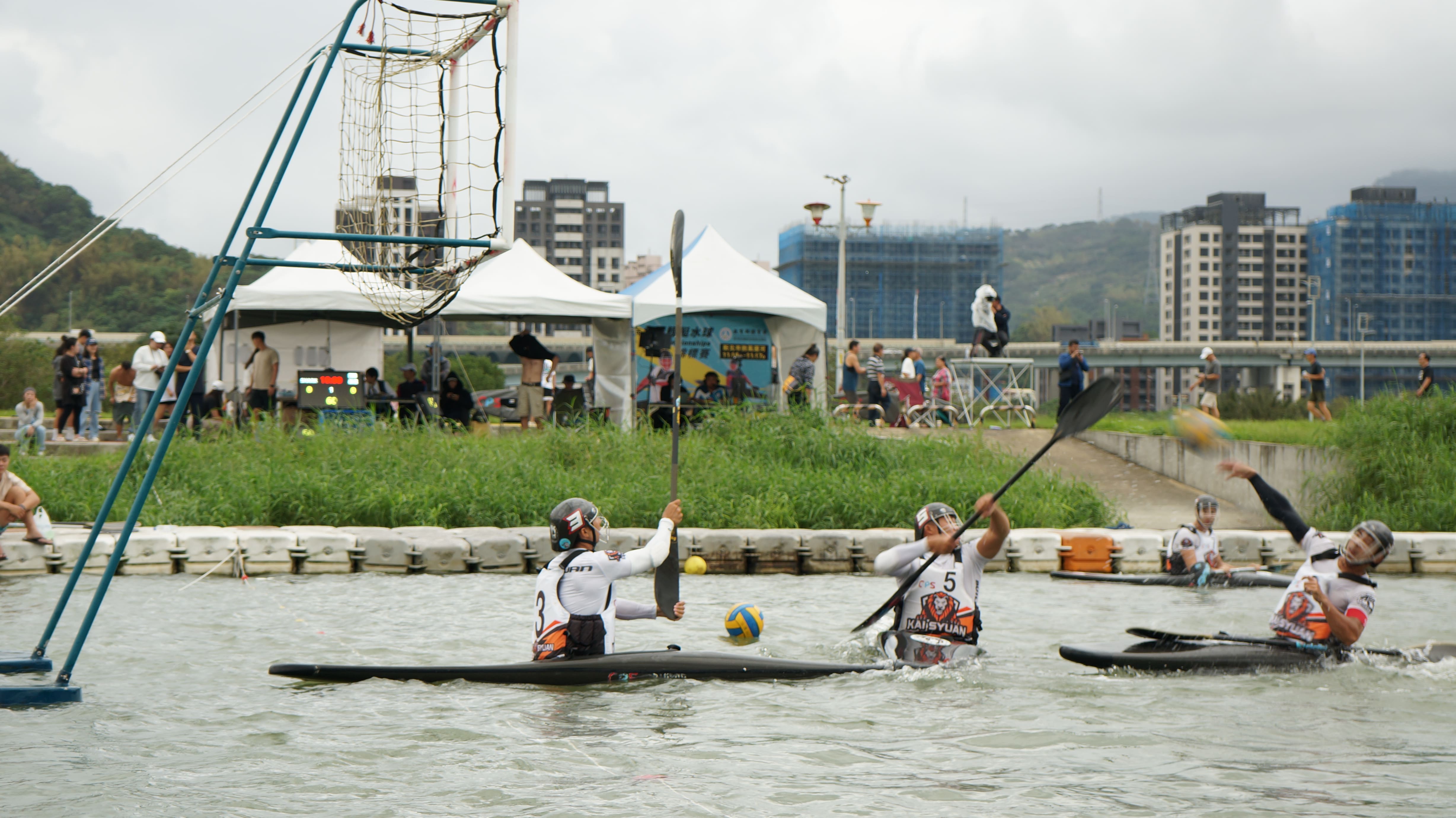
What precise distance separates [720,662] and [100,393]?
16046 mm

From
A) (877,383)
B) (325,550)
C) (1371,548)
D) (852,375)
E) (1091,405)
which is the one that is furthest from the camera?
(877,383)

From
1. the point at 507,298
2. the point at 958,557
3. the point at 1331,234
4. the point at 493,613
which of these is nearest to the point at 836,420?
the point at 507,298

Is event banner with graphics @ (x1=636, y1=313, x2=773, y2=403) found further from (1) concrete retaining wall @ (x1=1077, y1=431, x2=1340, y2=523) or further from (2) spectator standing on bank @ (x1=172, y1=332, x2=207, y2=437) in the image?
(2) spectator standing on bank @ (x1=172, y1=332, x2=207, y2=437)

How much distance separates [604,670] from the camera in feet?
→ 24.8

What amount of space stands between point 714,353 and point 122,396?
976 centimetres

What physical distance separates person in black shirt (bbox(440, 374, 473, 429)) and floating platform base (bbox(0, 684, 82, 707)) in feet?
42.3

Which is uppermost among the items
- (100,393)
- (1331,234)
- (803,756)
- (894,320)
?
(1331,234)

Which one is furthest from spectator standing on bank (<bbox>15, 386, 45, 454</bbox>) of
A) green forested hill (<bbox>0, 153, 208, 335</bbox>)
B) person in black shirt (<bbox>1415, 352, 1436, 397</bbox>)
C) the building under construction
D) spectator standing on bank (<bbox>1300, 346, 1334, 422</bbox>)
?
the building under construction

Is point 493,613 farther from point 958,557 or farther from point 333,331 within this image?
point 333,331

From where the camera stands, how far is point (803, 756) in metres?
6.14

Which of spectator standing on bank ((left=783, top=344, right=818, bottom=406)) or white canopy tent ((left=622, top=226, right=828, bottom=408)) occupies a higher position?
white canopy tent ((left=622, top=226, right=828, bottom=408))

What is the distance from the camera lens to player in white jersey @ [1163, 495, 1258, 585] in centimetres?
1216

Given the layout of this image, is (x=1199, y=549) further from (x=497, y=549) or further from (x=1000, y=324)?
(x=1000, y=324)

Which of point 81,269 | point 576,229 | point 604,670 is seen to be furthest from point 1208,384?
point 576,229
